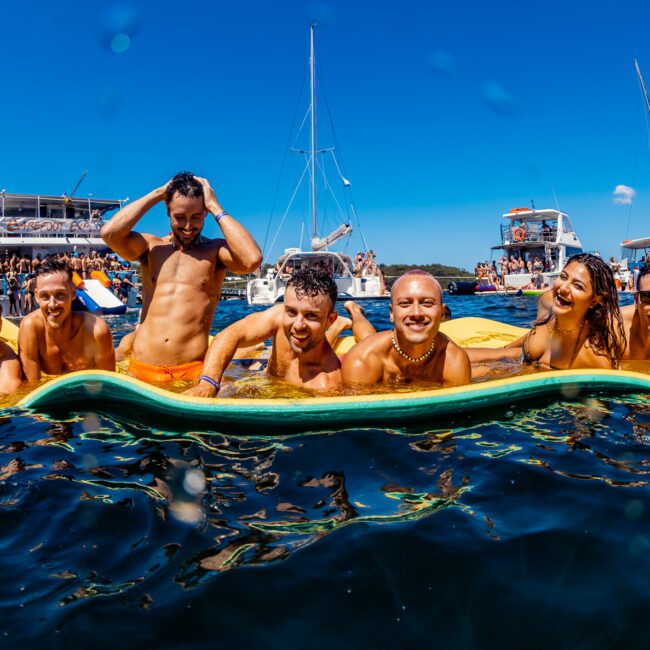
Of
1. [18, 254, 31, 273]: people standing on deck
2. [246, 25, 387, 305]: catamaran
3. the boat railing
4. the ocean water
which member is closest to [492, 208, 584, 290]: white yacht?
the boat railing

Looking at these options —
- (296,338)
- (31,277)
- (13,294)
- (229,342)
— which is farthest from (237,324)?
(13,294)

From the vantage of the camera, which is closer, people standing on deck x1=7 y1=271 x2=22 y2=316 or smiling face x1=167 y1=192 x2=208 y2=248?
smiling face x1=167 y1=192 x2=208 y2=248

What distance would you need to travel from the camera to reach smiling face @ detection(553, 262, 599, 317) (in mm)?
4907

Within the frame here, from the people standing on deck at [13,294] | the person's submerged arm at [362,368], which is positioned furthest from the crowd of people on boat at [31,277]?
the person's submerged arm at [362,368]

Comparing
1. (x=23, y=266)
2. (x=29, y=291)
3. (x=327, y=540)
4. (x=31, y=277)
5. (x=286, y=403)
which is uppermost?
(x=23, y=266)

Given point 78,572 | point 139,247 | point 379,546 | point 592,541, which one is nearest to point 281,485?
point 379,546

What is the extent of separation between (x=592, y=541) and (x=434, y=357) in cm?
237

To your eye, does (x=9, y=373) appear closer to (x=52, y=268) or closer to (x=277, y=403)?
(x=52, y=268)

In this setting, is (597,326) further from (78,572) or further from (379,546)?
(78,572)

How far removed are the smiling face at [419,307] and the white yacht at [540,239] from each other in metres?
34.6

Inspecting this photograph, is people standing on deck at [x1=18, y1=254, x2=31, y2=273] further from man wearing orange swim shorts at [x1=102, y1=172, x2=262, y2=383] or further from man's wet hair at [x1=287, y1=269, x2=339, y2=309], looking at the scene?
man's wet hair at [x1=287, y1=269, x2=339, y2=309]

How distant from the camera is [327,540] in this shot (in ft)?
6.92

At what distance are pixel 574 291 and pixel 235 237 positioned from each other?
2888 millimetres

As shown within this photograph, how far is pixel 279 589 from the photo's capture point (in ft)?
6.05
